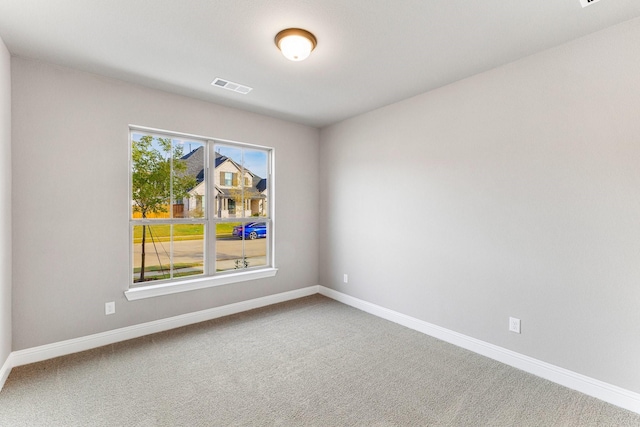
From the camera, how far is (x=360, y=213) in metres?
4.13

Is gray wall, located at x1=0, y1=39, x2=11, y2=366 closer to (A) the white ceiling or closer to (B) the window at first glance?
(A) the white ceiling

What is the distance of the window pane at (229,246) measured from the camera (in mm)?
3898

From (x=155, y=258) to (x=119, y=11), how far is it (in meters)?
2.39

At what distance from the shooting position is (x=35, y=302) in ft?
8.76

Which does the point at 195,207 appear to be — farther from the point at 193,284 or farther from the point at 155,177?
the point at 193,284

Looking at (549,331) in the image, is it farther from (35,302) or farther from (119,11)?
(35,302)

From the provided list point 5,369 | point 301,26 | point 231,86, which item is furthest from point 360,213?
point 5,369

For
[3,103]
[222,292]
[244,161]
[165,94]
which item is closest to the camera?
[3,103]

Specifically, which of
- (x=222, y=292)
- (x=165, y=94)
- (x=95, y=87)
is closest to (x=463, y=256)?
(x=222, y=292)

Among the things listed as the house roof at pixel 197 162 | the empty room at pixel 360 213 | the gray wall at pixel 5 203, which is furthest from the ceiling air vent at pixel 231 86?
the gray wall at pixel 5 203

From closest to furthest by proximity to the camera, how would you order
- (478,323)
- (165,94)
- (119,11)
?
(119,11), (478,323), (165,94)

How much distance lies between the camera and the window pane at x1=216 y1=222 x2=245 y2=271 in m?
3.90

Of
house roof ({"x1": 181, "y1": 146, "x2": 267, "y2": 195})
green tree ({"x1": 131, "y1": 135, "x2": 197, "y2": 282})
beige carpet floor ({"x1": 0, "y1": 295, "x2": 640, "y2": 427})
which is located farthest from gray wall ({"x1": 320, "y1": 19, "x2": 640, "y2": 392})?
green tree ({"x1": 131, "y1": 135, "x2": 197, "y2": 282})

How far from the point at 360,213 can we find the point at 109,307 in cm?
303
